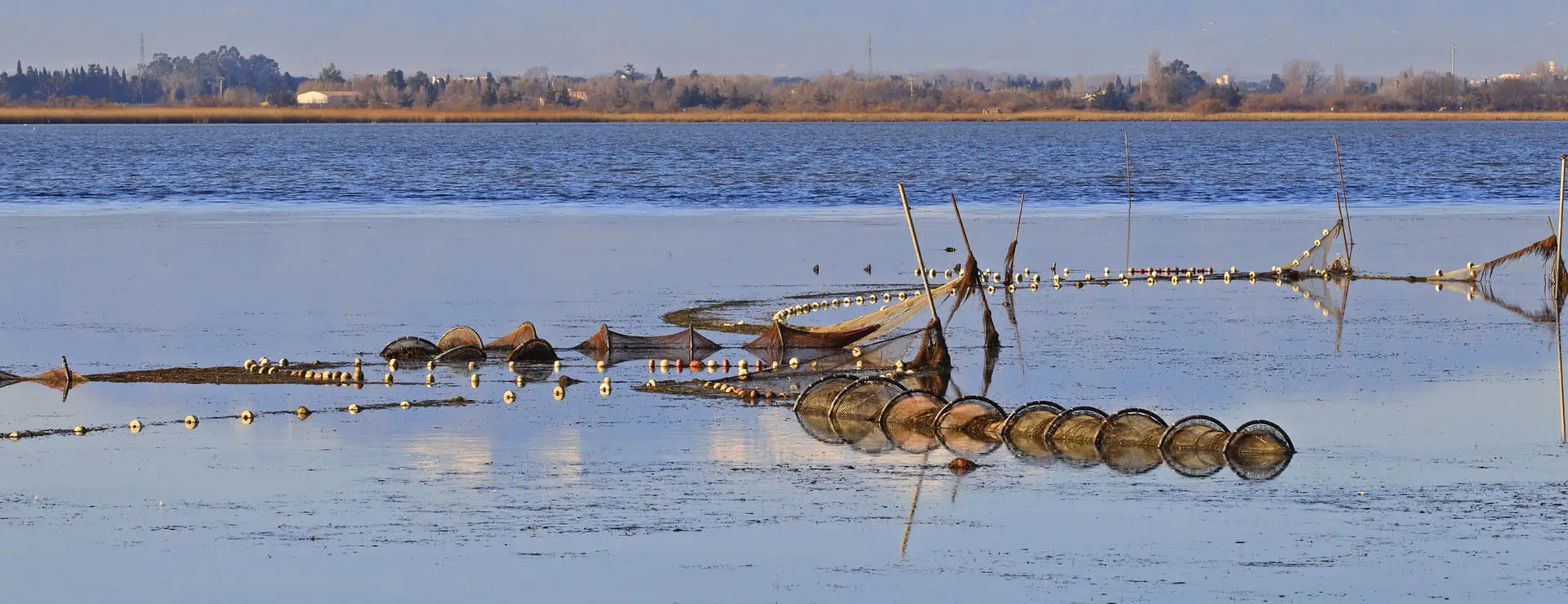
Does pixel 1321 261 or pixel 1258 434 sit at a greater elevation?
pixel 1321 261

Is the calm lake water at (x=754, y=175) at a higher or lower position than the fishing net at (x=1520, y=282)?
higher

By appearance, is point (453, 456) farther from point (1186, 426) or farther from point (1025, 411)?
point (1186, 426)

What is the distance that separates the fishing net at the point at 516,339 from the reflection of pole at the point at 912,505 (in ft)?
20.3

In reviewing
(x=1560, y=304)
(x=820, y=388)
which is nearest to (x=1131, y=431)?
(x=820, y=388)

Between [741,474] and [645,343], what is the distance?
6.32 meters

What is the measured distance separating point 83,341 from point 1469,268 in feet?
61.5

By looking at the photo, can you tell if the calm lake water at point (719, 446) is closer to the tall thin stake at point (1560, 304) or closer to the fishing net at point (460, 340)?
the tall thin stake at point (1560, 304)

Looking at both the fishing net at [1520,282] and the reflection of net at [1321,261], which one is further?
the reflection of net at [1321,261]

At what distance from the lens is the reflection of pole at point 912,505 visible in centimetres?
1134

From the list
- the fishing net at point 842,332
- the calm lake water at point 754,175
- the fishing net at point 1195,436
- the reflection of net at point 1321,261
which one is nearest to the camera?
the fishing net at point 1195,436

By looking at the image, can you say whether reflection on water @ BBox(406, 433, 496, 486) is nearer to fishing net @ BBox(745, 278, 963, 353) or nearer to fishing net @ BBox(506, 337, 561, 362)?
fishing net @ BBox(506, 337, 561, 362)

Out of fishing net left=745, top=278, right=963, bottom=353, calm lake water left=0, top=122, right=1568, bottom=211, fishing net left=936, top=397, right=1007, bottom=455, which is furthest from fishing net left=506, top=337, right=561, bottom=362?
calm lake water left=0, top=122, right=1568, bottom=211

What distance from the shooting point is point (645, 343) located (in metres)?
19.6

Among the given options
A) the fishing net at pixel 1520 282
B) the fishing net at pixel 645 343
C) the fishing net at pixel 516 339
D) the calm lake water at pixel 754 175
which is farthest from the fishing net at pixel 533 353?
the calm lake water at pixel 754 175
